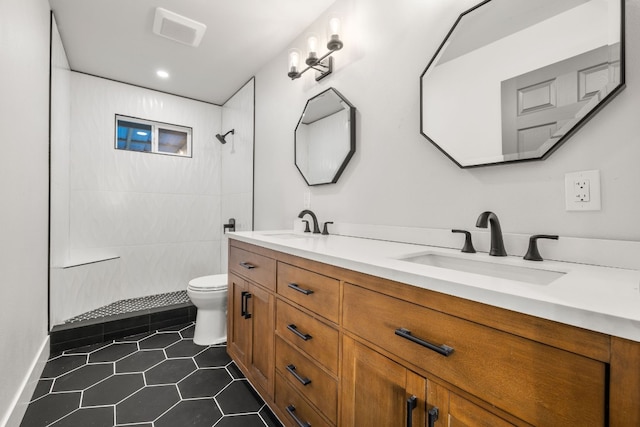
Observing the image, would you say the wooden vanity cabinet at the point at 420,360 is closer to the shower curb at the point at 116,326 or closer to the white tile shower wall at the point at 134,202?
the shower curb at the point at 116,326

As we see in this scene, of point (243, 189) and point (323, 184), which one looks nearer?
point (323, 184)

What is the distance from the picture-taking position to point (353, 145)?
5.67ft

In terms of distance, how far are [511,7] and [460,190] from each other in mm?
705

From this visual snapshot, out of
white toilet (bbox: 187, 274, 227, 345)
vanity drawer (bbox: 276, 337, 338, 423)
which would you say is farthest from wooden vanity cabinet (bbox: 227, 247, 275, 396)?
white toilet (bbox: 187, 274, 227, 345)

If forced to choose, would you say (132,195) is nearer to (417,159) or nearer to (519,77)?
(417,159)

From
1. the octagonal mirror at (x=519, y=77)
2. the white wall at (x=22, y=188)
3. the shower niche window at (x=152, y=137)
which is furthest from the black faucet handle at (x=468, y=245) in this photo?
the shower niche window at (x=152, y=137)

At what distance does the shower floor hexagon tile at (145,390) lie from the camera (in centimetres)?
146

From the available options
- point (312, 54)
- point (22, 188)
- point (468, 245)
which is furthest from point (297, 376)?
point (312, 54)

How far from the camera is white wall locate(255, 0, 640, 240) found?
859mm

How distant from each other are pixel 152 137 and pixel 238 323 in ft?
8.05

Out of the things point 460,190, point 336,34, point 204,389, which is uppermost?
point 336,34

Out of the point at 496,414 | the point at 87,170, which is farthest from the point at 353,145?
the point at 87,170

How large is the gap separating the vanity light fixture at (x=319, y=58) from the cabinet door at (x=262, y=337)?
4.70 feet

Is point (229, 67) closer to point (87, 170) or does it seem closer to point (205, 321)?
point (87, 170)
